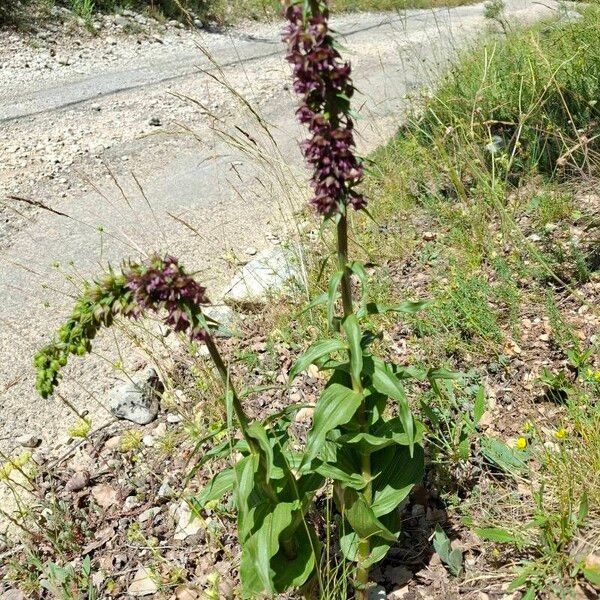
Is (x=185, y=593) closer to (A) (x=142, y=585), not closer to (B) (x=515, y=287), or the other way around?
(A) (x=142, y=585)

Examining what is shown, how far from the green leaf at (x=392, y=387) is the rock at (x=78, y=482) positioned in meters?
1.98

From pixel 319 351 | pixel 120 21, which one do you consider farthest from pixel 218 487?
pixel 120 21

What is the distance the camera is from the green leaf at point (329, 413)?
2.01 metres

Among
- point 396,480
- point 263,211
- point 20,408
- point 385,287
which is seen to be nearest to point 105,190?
point 263,211

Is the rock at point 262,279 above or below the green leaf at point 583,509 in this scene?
below

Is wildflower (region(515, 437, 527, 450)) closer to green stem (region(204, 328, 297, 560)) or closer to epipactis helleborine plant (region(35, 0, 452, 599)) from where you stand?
epipactis helleborine plant (region(35, 0, 452, 599))

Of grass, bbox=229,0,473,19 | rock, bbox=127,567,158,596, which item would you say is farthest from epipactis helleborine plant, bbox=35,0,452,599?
grass, bbox=229,0,473,19

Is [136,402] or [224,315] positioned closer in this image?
[136,402]

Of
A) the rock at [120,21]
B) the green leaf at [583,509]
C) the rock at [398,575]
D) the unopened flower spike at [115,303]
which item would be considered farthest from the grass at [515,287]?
the rock at [120,21]

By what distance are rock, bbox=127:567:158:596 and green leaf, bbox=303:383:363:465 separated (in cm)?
119

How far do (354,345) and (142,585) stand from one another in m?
1.67

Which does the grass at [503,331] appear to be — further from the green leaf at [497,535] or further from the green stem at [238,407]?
the green stem at [238,407]

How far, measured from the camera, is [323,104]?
1.84 metres

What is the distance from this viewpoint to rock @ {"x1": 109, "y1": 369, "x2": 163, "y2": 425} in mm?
3615
